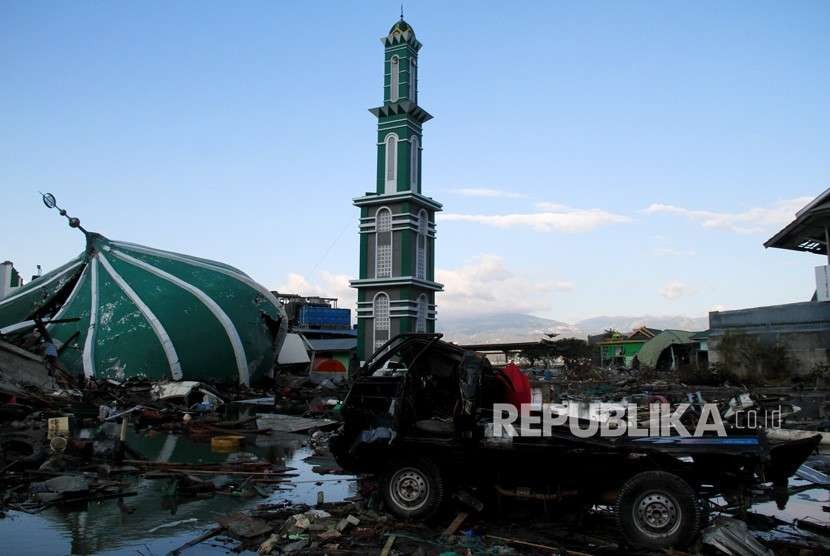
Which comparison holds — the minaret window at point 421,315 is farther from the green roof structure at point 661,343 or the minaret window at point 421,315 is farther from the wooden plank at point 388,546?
the wooden plank at point 388,546

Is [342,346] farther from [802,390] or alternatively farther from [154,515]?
[154,515]

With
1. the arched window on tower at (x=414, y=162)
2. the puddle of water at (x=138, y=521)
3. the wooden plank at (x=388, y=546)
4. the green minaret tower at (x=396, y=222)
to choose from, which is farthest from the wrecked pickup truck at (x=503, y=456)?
the arched window on tower at (x=414, y=162)

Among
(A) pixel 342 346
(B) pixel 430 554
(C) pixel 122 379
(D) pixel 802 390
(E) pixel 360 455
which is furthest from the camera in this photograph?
(A) pixel 342 346

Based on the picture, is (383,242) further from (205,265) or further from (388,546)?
(388,546)

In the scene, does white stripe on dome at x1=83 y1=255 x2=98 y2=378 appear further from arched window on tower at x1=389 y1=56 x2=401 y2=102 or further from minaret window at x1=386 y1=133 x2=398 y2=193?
arched window on tower at x1=389 y1=56 x2=401 y2=102

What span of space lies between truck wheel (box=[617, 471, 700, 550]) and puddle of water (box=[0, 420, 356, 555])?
419 centimetres

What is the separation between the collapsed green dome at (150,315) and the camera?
95.0 feet

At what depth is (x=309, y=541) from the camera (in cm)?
681

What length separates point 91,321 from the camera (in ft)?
97.8

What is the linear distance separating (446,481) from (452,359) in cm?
157

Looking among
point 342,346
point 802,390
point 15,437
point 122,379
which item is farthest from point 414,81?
point 15,437

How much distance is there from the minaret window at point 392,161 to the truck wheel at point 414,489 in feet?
106

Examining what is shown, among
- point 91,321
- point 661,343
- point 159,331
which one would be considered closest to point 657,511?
point 159,331

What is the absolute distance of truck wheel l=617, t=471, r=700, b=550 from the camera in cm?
626
